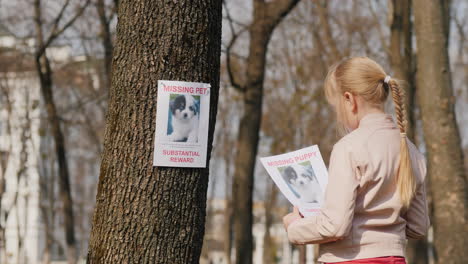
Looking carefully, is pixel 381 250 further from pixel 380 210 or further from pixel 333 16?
pixel 333 16

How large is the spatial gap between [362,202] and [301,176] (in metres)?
0.51

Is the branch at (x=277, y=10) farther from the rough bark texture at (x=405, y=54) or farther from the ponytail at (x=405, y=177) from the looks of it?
the ponytail at (x=405, y=177)

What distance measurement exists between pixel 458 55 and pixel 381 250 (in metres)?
25.8

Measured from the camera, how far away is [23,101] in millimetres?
26562

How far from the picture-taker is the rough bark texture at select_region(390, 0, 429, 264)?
1355 centimetres

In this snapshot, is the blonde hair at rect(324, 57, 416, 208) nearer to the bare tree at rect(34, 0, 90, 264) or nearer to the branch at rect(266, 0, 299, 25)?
the branch at rect(266, 0, 299, 25)

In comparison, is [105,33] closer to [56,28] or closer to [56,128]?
[56,28]

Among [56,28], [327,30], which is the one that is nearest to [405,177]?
[56,28]

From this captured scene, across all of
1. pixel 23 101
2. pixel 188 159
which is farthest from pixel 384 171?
pixel 23 101

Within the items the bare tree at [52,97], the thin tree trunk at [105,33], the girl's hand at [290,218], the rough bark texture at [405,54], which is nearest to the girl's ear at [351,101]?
the girl's hand at [290,218]

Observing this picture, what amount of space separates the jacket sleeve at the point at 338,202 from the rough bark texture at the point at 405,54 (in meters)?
9.95

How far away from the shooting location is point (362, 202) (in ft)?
12.1

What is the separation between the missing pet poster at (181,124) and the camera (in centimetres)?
415

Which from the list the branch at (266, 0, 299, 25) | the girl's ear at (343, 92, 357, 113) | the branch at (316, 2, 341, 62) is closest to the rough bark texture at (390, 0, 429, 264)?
the branch at (266, 0, 299, 25)
